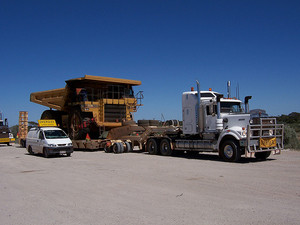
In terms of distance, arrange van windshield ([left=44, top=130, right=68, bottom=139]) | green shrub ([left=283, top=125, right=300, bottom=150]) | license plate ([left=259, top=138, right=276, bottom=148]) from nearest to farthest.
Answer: license plate ([left=259, top=138, right=276, bottom=148]) → van windshield ([left=44, top=130, right=68, bottom=139]) → green shrub ([left=283, top=125, right=300, bottom=150])

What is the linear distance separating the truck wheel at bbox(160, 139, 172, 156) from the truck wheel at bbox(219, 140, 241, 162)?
142 inches

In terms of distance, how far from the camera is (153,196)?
294 inches

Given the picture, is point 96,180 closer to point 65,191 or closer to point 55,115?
point 65,191

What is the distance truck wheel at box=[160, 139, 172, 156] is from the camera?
17266 millimetres

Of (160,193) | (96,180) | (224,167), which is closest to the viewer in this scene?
(160,193)

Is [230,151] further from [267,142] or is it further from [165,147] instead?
[165,147]

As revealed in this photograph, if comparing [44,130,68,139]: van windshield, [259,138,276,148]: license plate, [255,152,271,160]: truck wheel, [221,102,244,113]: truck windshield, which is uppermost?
[221,102,244,113]: truck windshield

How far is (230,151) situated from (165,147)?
4.62 metres

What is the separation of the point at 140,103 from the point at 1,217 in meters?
17.4

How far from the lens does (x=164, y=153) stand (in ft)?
57.9

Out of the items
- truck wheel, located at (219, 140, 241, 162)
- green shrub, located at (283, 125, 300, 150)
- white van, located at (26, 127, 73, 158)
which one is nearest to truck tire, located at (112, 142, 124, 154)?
white van, located at (26, 127, 73, 158)

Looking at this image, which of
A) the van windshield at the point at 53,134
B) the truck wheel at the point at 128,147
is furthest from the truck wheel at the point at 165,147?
the van windshield at the point at 53,134

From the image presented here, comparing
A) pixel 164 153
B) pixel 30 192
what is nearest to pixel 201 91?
pixel 164 153

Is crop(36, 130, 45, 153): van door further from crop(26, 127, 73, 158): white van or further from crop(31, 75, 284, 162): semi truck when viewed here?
crop(31, 75, 284, 162): semi truck
